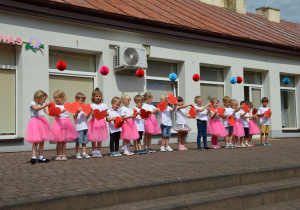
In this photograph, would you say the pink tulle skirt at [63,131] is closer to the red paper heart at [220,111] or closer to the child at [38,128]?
the child at [38,128]

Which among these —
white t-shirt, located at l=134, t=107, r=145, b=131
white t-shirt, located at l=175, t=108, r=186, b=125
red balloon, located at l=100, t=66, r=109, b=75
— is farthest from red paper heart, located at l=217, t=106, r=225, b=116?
red balloon, located at l=100, t=66, r=109, b=75

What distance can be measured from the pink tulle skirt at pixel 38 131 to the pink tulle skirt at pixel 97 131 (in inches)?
41.5

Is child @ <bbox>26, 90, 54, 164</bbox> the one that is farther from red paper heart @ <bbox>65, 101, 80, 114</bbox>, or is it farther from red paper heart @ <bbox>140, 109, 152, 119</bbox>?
red paper heart @ <bbox>140, 109, 152, 119</bbox>

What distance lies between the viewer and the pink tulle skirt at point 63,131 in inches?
326

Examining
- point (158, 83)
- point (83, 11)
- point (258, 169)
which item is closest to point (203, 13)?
point (158, 83)

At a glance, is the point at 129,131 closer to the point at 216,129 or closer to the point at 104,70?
the point at 104,70

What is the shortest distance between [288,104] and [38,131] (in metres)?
14.4

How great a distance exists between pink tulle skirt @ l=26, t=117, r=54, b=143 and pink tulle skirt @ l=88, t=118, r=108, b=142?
1054 mm

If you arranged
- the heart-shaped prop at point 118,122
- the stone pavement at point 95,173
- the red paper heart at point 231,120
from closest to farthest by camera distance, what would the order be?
1. the stone pavement at point 95,173
2. the heart-shaped prop at point 118,122
3. the red paper heart at point 231,120

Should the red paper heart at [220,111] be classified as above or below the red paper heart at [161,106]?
below

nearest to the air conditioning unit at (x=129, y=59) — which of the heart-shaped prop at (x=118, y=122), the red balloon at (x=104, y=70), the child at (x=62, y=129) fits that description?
the red balloon at (x=104, y=70)

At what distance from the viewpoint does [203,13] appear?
17922 mm

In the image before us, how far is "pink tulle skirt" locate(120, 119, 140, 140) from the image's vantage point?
9.33 meters

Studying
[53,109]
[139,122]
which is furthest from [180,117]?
[53,109]
